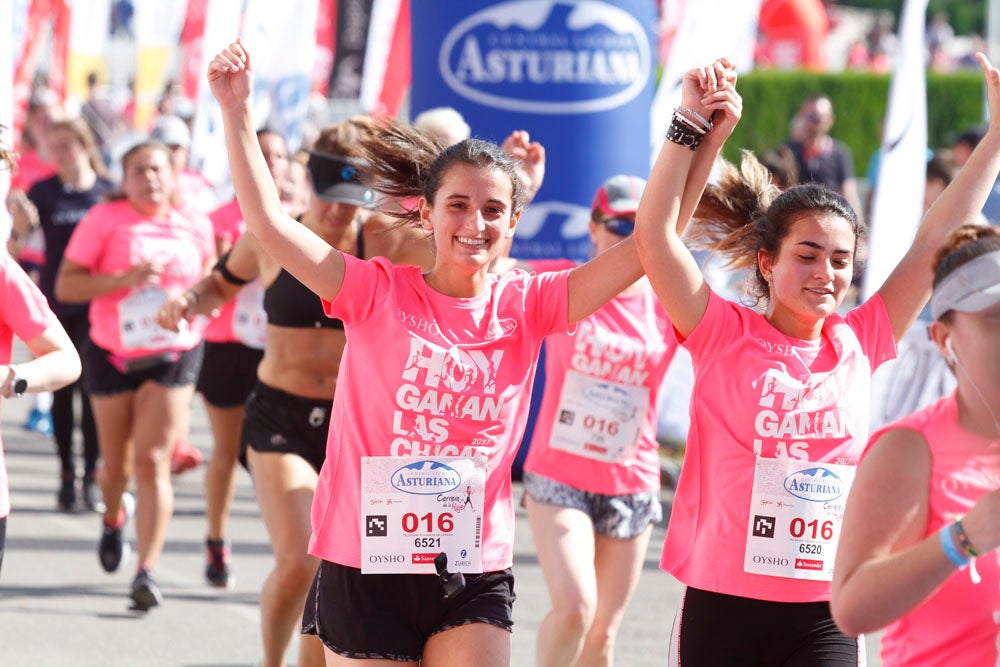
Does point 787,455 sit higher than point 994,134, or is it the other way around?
point 994,134

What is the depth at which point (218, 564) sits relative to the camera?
732 centimetres

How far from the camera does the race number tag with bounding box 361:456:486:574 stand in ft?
12.3

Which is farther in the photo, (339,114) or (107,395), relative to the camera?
(339,114)

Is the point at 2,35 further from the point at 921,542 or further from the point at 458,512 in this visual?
the point at 921,542

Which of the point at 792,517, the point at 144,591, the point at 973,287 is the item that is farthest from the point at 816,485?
the point at 144,591

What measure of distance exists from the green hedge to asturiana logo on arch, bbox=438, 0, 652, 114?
18.1m

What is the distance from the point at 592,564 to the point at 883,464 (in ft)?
8.57

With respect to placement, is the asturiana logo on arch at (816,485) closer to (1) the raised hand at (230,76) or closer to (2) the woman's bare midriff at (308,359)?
(1) the raised hand at (230,76)

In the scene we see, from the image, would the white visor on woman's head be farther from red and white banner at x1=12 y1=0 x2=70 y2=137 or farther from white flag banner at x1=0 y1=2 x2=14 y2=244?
red and white banner at x1=12 y1=0 x2=70 y2=137

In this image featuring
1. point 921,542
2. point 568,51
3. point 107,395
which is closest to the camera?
point 921,542

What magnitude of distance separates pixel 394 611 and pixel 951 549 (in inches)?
64.7

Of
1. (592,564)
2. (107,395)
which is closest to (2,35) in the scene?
(107,395)

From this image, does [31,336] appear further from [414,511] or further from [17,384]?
[414,511]

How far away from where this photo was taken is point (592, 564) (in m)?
5.18
